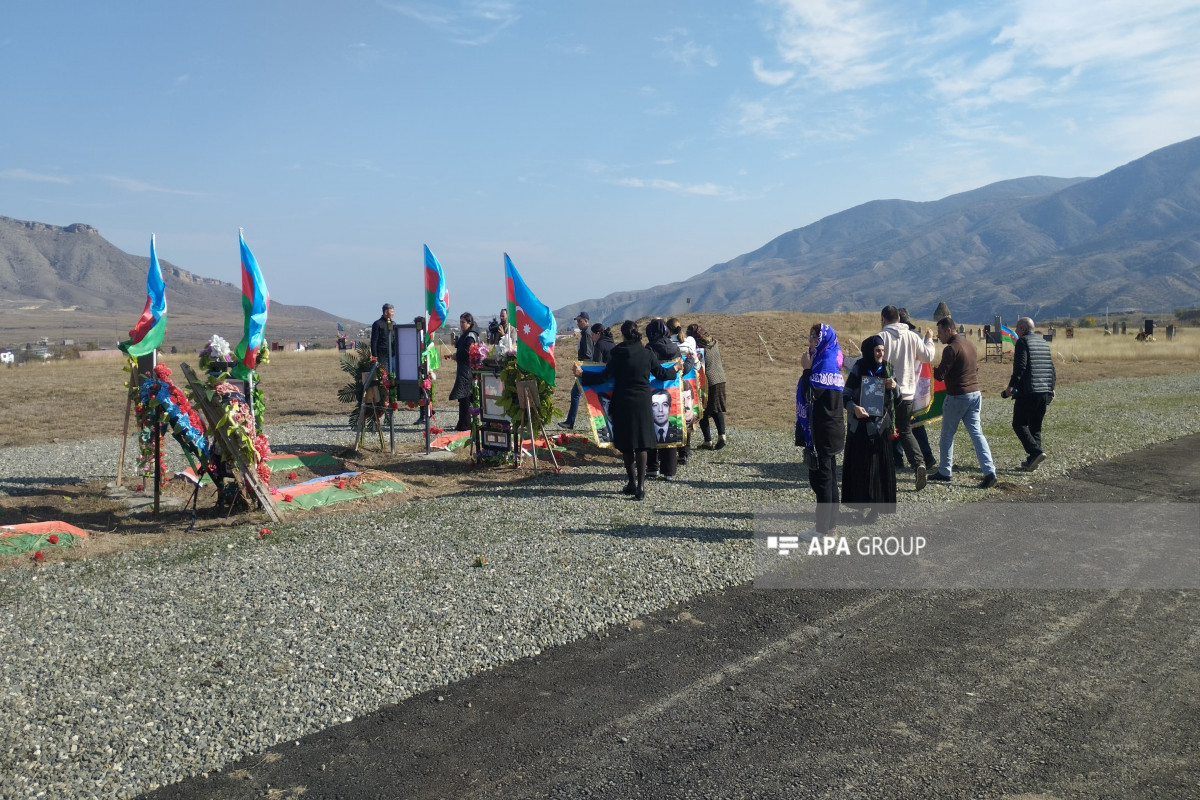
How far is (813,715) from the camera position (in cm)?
436

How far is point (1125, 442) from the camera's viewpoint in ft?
42.2

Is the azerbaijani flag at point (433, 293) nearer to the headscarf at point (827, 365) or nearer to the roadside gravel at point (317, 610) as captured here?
the roadside gravel at point (317, 610)

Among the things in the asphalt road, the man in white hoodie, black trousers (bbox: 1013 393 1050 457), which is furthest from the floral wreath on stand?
black trousers (bbox: 1013 393 1050 457)

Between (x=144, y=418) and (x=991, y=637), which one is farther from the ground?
(x=144, y=418)

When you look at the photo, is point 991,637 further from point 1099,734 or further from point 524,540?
point 524,540

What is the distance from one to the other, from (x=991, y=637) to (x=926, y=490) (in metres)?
4.55

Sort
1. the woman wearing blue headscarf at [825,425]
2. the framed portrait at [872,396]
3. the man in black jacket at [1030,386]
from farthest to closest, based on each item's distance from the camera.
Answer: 1. the man in black jacket at [1030,386]
2. the woman wearing blue headscarf at [825,425]
3. the framed portrait at [872,396]

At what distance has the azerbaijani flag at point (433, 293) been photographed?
12258 millimetres

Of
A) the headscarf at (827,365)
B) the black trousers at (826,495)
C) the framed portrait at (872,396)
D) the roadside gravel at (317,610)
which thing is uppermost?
the headscarf at (827,365)

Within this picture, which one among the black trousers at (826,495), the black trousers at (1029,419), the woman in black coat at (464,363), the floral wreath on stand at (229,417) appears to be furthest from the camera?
the woman in black coat at (464,363)

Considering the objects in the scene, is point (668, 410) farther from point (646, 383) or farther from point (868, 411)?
point (868, 411)

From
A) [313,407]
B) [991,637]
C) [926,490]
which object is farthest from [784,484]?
[313,407]

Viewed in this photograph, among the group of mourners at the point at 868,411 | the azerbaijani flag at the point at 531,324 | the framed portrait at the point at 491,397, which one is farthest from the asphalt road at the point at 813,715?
the framed portrait at the point at 491,397

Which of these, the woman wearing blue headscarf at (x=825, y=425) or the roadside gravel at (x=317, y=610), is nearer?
the roadside gravel at (x=317, y=610)
